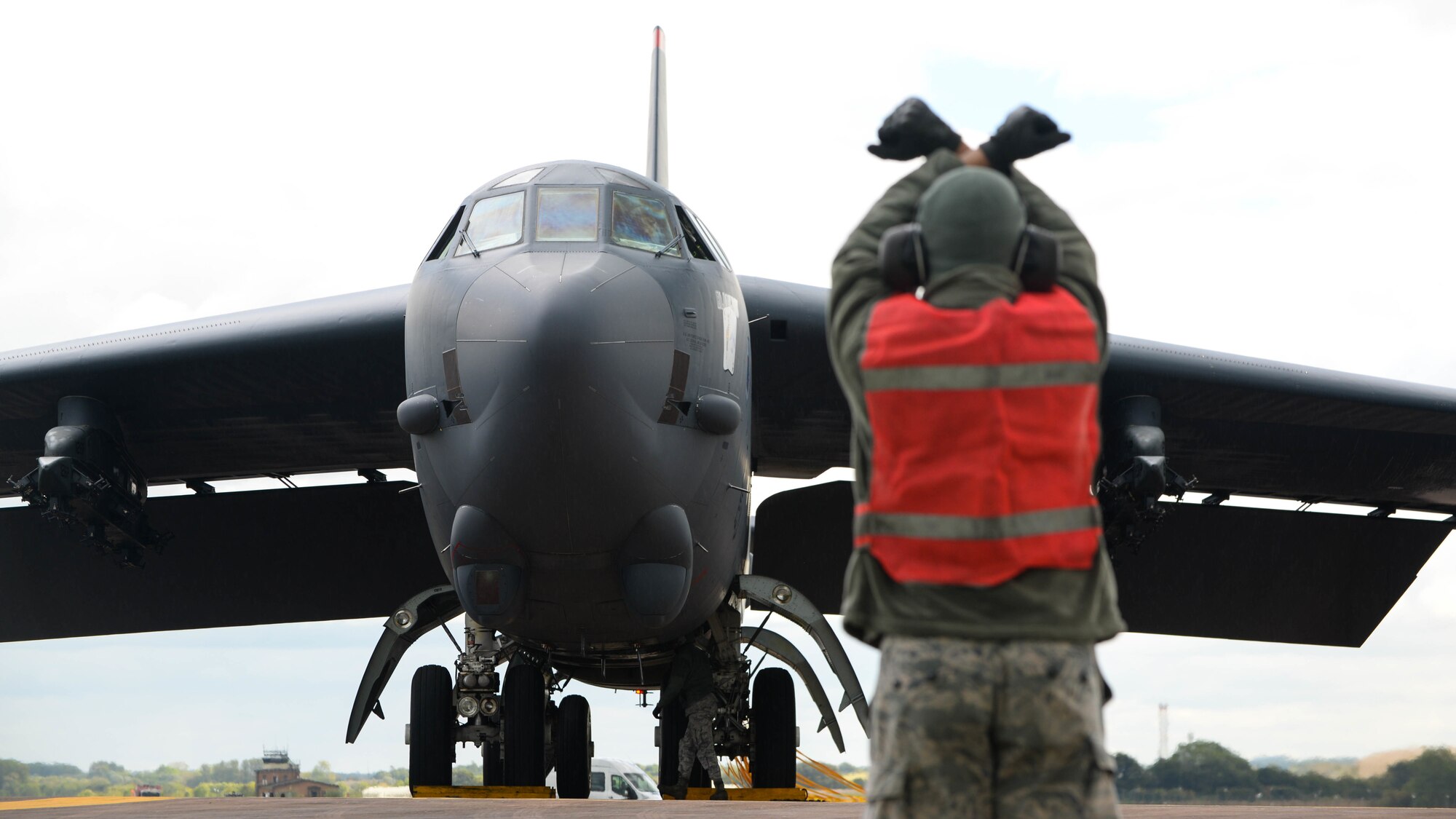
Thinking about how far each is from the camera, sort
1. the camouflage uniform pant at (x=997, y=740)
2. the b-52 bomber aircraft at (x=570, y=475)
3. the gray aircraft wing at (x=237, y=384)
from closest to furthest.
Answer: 1. the camouflage uniform pant at (x=997, y=740)
2. the b-52 bomber aircraft at (x=570, y=475)
3. the gray aircraft wing at (x=237, y=384)

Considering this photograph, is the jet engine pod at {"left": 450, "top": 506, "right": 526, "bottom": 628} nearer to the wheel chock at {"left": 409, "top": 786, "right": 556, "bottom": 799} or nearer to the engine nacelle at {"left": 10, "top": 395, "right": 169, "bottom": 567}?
the wheel chock at {"left": 409, "top": 786, "right": 556, "bottom": 799}

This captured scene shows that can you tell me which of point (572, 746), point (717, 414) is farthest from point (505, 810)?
point (572, 746)

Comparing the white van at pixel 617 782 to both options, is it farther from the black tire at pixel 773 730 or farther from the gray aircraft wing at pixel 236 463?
the black tire at pixel 773 730

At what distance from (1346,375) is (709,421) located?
7041 millimetres

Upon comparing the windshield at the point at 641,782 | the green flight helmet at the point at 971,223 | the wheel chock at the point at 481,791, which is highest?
the green flight helmet at the point at 971,223

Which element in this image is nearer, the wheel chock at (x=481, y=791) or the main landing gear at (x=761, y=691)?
the wheel chock at (x=481, y=791)

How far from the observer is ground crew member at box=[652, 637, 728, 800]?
1031cm

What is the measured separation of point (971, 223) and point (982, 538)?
1.84 feet

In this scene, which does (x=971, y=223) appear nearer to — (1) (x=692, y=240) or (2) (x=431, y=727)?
(1) (x=692, y=240)

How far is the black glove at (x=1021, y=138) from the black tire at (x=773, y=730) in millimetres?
8355

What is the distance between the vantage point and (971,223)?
2.46 meters

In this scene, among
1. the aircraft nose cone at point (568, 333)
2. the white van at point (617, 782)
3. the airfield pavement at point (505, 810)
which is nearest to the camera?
the airfield pavement at point (505, 810)

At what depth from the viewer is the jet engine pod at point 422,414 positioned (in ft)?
27.3

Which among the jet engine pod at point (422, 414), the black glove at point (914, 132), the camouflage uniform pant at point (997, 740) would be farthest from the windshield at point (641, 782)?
the camouflage uniform pant at point (997, 740)
